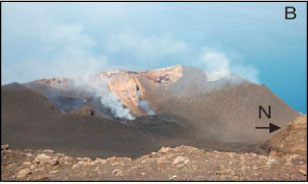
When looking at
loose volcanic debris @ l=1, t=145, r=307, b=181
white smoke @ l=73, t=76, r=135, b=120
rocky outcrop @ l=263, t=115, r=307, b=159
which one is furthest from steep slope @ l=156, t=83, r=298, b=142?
white smoke @ l=73, t=76, r=135, b=120

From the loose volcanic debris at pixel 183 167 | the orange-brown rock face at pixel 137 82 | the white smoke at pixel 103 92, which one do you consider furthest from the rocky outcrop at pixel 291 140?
the white smoke at pixel 103 92

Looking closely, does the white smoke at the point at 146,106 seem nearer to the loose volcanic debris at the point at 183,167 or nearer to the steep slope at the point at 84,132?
the steep slope at the point at 84,132

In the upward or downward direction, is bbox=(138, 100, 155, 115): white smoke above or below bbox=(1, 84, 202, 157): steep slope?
above

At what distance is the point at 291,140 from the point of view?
3.69m

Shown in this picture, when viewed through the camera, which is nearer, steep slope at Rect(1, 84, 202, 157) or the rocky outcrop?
steep slope at Rect(1, 84, 202, 157)

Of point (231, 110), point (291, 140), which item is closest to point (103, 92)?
point (231, 110)

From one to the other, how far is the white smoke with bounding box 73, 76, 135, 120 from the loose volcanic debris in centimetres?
46

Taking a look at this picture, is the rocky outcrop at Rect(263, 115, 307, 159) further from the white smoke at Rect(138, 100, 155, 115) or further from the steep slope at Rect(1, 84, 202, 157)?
the white smoke at Rect(138, 100, 155, 115)

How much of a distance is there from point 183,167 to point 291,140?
3.43 feet

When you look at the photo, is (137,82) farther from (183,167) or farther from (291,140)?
(291,140)

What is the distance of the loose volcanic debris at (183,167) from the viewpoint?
135 inches

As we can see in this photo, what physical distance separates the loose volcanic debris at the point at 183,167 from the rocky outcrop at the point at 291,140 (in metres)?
0.07

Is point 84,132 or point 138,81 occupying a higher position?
point 138,81

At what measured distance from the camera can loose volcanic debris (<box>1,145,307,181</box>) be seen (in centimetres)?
342
